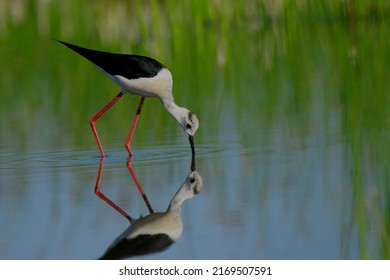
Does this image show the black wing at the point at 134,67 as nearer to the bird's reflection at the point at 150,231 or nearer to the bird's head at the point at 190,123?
the bird's head at the point at 190,123

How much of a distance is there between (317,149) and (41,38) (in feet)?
18.8

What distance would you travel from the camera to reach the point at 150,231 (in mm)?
4551

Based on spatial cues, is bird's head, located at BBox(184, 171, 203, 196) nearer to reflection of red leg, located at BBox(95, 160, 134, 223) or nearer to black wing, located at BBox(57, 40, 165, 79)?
reflection of red leg, located at BBox(95, 160, 134, 223)

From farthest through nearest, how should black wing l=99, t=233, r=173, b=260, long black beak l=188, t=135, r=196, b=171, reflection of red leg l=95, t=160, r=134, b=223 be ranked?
long black beak l=188, t=135, r=196, b=171, reflection of red leg l=95, t=160, r=134, b=223, black wing l=99, t=233, r=173, b=260

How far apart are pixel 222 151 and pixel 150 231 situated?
1.48 metres

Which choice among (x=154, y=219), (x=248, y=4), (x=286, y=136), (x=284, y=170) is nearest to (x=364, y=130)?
(x=286, y=136)

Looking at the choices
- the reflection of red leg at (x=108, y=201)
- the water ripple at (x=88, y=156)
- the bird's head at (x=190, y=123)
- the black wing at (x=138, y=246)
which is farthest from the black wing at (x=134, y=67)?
the black wing at (x=138, y=246)

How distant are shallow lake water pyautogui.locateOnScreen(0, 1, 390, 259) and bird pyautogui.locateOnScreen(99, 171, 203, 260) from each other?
43mm

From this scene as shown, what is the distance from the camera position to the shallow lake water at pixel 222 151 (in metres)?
4.36

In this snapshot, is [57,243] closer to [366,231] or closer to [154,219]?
[154,219]

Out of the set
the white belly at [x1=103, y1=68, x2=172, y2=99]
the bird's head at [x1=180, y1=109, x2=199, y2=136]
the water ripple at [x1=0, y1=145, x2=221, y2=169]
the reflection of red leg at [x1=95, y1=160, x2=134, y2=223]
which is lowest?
the reflection of red leg at [x1=95, y1=160, x2=134, y2=223]

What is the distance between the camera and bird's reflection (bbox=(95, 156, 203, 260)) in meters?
4.24

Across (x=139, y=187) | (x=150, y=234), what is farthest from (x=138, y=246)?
(x=139, y=187)

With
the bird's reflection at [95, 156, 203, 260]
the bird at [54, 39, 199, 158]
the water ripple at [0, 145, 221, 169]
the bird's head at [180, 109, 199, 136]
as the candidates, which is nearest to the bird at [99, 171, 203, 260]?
the bird's reflection at [95, 156, 203, 260]
